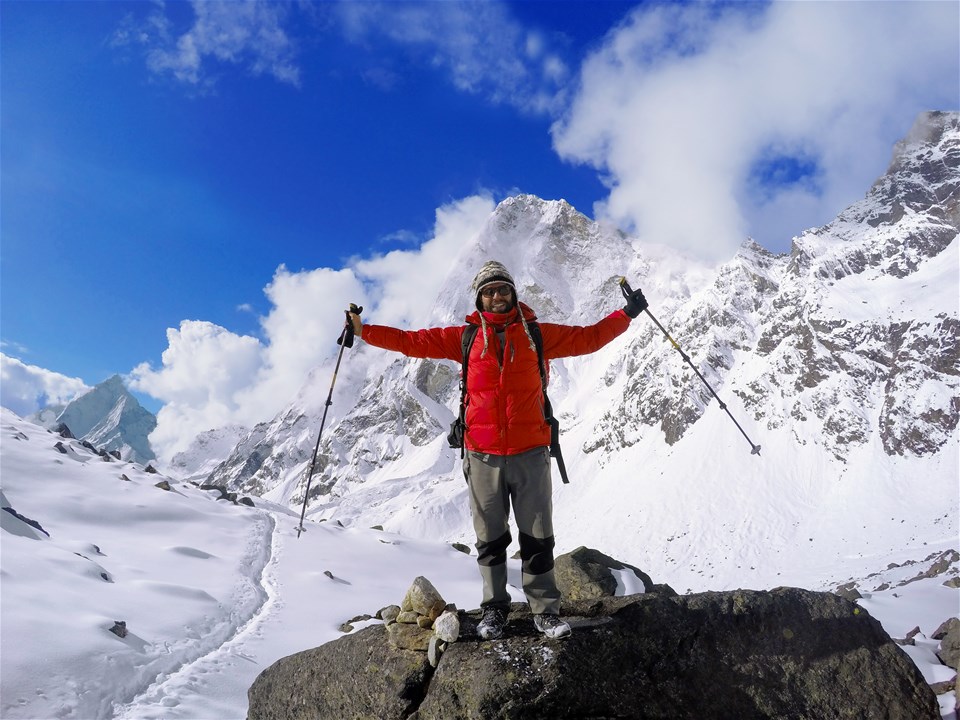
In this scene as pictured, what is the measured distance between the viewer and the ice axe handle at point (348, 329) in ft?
22.0

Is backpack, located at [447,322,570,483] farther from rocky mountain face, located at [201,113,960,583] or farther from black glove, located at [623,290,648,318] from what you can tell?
rocky mountain face, located at [201,113,960,583]

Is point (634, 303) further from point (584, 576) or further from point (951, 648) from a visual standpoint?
point (584, 576)

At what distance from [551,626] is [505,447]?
1.77 meters

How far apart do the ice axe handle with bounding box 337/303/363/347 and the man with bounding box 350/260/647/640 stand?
1388 millimetres

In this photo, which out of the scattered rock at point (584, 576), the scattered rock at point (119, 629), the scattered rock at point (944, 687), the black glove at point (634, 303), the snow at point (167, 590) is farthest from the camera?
the scattered rock at point (584, 576)

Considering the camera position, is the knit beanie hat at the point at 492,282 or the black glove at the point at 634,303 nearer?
the knit beanie hat at the point at 492,282

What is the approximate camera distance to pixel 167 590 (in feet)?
50.4

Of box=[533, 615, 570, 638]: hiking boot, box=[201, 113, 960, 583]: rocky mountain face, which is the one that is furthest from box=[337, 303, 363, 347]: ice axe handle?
box=[201, 113, 960, 583]: rocky mountain face

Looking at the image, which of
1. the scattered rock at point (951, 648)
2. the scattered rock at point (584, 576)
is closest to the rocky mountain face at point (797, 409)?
the scattered rock at point (584, 576)

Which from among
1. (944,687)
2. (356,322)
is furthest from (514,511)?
(944,687)

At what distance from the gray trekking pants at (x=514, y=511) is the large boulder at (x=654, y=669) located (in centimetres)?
49

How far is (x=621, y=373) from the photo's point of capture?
192m

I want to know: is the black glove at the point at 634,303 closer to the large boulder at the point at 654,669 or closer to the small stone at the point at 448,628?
the large boulder at the point at 654,669

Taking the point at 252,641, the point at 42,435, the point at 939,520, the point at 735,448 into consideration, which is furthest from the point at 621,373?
the point at 252,641
